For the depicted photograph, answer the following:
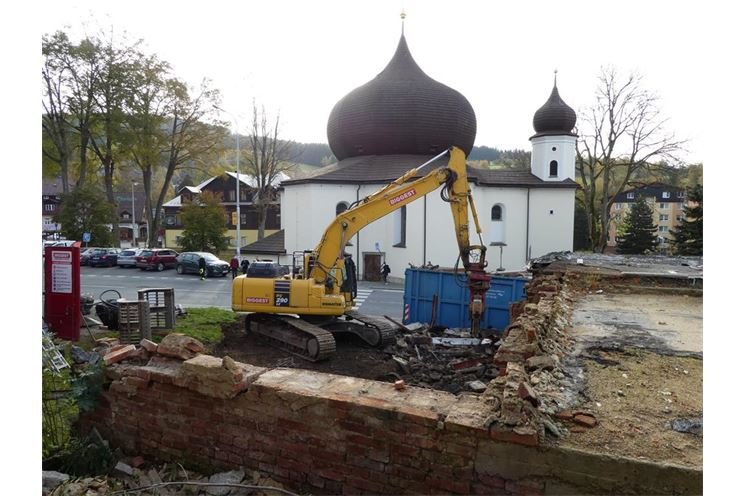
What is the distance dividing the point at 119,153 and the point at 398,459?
117ft

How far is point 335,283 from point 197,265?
Answer: 1947 cm

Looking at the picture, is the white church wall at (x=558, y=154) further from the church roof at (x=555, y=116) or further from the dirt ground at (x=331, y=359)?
the dirt ground at (x=331, y=359)

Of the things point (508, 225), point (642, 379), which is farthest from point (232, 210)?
point (642, 379)

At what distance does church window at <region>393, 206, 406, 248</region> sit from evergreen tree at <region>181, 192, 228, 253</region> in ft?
45.2

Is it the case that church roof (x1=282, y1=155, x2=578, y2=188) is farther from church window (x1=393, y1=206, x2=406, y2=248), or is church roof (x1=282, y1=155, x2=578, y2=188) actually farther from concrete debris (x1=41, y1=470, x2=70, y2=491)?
concrete debris (x1=41, y1=470, x2=70, y2=491)

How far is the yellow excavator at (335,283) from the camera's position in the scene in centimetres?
1081

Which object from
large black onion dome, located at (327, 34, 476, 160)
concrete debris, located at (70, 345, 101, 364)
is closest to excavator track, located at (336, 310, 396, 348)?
concrete debris, located at (70, 345, 101, 364)

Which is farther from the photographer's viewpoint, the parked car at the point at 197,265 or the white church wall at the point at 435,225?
the parked car at the point at 197,265

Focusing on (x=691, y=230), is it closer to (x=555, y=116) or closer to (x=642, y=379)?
(x=555, y=116)

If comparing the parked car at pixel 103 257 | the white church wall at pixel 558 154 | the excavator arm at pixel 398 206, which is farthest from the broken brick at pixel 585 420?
the parked car at pixel 103 257

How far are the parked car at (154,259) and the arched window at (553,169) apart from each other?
79.8 feet

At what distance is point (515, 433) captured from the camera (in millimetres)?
3773

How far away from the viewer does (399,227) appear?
94.8 ft

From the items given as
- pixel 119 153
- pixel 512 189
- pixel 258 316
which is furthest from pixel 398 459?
pixel 119 153
